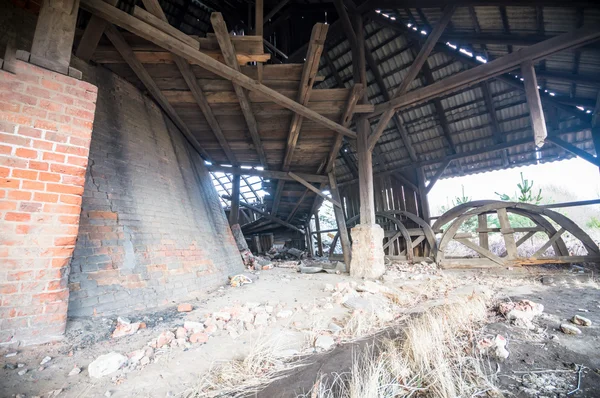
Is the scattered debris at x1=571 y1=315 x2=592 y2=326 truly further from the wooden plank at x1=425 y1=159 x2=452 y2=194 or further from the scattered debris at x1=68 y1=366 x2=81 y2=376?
the wooden plank at x1=425 y1=159 x2=452 y2=194

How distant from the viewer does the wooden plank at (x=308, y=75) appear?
134 inches

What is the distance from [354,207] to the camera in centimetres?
1060

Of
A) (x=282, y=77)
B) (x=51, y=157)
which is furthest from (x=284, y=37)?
(x=51, y=157)

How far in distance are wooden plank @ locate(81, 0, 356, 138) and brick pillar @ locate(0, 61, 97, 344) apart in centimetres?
126

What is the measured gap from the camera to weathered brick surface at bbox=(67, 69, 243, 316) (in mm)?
2760

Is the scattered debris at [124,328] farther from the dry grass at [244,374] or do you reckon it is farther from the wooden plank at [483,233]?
the wooden plank at [483,233]

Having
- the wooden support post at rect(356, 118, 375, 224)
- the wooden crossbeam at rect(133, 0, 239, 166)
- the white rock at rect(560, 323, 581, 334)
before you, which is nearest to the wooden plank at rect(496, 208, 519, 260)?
the wooden support post at rect(356, 118, 375, 224)

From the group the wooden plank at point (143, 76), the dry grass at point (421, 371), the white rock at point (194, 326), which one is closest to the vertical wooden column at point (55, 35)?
the wooden plank at point (143, 76)

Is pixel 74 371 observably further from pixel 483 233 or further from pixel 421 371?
pixel 483 233

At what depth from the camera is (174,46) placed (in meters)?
3.23

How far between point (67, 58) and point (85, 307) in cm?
231

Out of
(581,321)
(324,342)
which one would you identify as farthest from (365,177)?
(324,342)

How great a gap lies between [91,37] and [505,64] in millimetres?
6139

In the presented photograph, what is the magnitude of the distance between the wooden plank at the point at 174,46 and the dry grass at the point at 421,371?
12.5 feet
